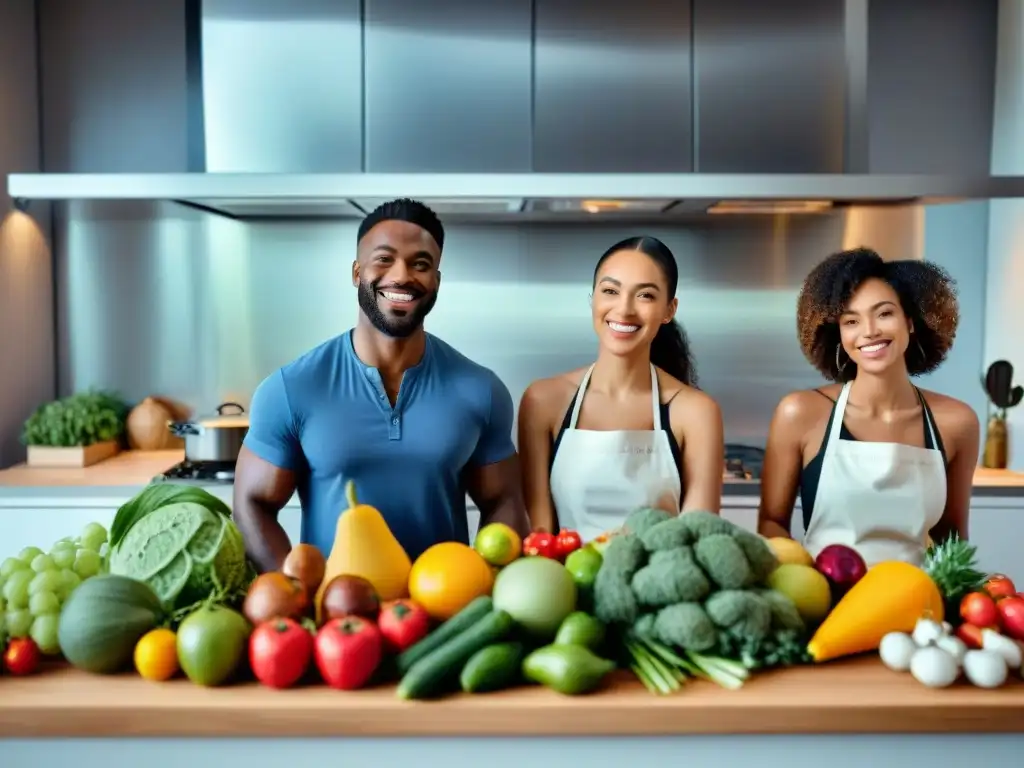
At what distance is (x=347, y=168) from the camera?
304cm

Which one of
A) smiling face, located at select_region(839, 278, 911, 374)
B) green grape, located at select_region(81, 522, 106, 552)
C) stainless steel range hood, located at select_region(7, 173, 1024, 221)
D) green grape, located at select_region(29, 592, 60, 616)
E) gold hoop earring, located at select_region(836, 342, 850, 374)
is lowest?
green grape, located at select_region(29, 592, 60, 616)

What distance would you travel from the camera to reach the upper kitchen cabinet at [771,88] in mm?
2949

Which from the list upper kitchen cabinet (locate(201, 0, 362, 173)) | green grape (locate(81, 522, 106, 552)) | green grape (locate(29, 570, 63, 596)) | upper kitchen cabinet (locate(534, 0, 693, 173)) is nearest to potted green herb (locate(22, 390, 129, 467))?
upper kitchen cabinet (locate(201, 0, 362, 173))

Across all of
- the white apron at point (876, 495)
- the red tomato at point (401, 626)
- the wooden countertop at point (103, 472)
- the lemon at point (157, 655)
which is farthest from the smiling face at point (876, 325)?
the wooden countertop at point (103, 472)

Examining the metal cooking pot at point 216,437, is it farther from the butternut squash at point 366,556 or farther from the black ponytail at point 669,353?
the butternut squash at point 366,556

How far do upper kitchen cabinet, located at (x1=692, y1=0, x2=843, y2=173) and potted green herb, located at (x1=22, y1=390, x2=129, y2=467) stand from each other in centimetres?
213

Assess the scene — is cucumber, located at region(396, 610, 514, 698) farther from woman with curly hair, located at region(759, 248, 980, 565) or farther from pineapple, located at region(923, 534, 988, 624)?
woman with curly hair, located at region(759, 248, 980, 565)

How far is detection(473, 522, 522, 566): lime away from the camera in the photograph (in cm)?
135

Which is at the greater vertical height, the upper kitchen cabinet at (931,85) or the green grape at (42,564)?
the upper kitchen cabinet at (931,85)

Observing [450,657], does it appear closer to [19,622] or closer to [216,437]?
[19,622]

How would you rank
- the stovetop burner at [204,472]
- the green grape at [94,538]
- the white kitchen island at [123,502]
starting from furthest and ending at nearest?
the stovetop burner at [204,472]
the white kitchen island at [123,502]
the green grape at [94,538]

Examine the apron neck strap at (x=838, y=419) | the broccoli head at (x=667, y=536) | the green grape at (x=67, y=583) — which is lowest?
the green grape at (x=67, y=583)

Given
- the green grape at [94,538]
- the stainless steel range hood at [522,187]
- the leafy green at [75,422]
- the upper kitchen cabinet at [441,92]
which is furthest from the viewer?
the leafy green at [75,422]

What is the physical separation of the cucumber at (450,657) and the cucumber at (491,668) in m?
0.01
